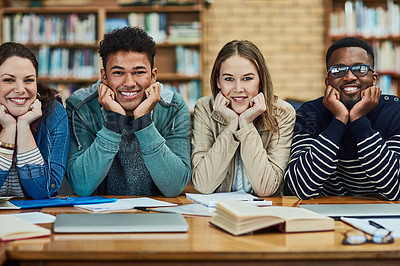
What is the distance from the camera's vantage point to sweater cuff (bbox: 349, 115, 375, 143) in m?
1.98

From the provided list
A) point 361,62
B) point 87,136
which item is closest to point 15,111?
point 87,136

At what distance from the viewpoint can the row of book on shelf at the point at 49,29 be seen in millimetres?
4898

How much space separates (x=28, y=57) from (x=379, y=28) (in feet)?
12.5

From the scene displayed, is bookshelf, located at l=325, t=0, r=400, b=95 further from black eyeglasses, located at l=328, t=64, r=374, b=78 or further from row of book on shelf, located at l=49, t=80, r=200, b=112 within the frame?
black eyeglasses, located at l=328, t=64, r=374, b=78

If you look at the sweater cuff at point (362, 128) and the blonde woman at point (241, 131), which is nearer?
the sweater cuff at point (362, 128)

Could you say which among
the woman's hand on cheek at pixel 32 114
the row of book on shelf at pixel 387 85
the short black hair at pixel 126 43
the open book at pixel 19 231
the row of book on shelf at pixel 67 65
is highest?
the row of book on shelf at pixel 67 65

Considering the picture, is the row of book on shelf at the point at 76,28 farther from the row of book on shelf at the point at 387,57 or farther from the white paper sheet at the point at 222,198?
the white paper sheet at the point at 222,198

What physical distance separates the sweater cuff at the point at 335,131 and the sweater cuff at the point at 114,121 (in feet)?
2.77

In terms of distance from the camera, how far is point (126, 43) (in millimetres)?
2104

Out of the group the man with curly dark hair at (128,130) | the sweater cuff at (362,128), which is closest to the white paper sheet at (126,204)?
the man with curly dark hair at (128,130)

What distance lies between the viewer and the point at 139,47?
2.12 m

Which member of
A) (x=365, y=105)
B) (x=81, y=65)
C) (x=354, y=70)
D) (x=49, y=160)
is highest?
(x=81, y=65)

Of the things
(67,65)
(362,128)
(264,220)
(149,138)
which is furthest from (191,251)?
(67,65)

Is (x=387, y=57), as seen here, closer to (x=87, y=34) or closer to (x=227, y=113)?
(x=87, y=34)
